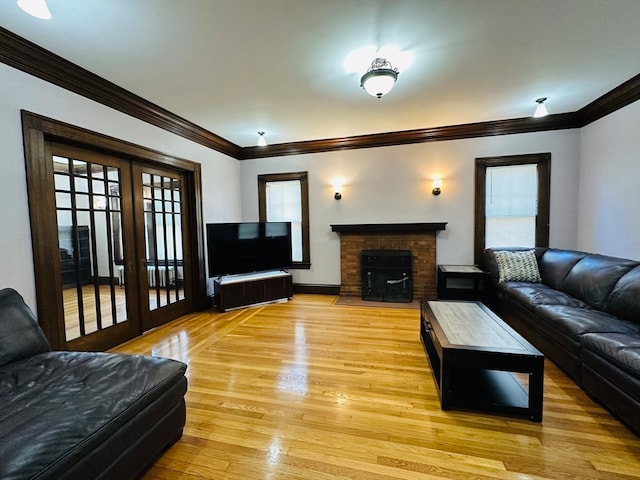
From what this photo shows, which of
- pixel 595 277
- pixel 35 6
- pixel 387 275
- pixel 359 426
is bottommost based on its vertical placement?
pixel 359 426

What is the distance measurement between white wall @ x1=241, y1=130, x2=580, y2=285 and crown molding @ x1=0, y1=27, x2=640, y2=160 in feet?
0.41

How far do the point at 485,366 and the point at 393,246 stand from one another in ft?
10.3

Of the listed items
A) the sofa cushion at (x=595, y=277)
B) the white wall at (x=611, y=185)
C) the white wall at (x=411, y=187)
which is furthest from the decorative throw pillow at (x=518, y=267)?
the white wall at (x=611, y=185)

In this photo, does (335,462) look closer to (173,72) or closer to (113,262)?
(113,262)

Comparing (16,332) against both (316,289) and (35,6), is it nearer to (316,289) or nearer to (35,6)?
(35,6)

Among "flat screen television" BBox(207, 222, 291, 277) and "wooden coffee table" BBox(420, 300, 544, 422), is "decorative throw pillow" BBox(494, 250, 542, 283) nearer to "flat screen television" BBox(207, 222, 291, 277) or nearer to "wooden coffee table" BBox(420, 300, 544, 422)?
"wooden coffee table" BBox(420, 300, 544, 422)

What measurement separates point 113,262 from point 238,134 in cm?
266

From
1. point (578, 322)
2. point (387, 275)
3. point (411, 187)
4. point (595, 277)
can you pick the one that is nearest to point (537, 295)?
point (595, 277)

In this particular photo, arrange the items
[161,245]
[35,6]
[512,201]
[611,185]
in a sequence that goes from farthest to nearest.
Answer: [512,201] < [161,245] < [611,185] < [35,6]

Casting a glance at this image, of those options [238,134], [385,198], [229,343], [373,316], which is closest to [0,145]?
[229,343]

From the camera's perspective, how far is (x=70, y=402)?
142cm

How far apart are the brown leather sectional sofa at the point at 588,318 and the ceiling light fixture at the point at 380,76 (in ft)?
8.62

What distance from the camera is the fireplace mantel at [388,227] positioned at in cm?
477

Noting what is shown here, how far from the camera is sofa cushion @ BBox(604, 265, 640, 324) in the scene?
245cm
